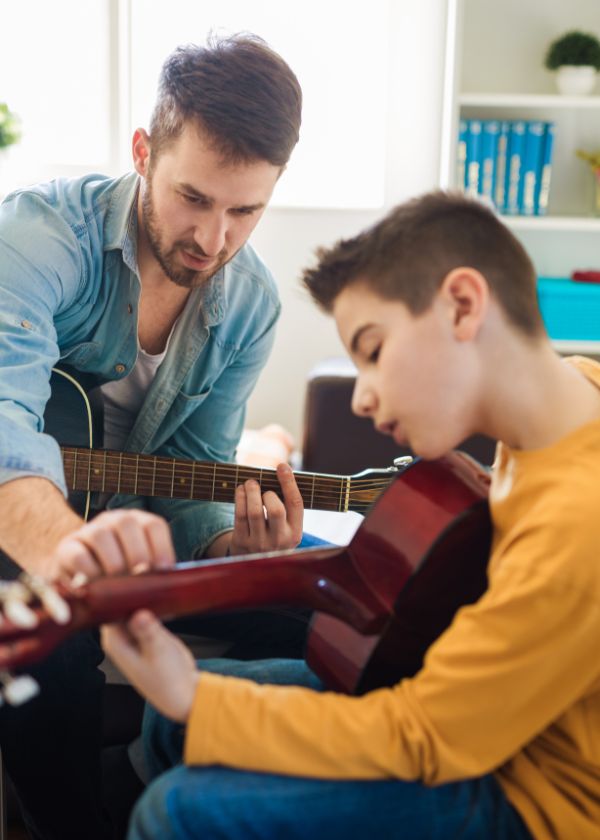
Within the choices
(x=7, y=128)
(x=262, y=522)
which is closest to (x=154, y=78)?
(x=7, y=128)

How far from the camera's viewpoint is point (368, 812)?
35.3 inches

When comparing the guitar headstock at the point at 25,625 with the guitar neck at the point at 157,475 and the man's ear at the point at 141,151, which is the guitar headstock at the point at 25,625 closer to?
the guitar neck at the point at 157,475

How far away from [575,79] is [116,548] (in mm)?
2760

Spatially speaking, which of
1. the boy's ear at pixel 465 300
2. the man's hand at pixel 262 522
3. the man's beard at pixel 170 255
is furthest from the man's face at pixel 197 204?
the boy's ear at pixel 465 300

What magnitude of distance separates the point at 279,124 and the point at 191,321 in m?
0.40

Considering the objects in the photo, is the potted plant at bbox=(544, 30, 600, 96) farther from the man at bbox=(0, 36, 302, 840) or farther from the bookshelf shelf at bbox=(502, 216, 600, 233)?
the man at bbox=(0, 36, 302, 840)

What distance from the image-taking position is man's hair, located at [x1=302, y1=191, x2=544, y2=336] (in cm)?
100

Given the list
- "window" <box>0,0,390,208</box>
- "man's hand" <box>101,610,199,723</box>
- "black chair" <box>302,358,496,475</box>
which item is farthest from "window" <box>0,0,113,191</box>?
"man's hand" <box>101,610,199,723</box>

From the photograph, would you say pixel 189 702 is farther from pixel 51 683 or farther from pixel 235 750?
pixel 51 683

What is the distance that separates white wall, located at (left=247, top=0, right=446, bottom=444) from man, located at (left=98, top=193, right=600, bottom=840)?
91.9 inches

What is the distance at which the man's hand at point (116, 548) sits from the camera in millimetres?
899

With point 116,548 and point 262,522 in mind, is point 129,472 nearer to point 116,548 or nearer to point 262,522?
point 262,522

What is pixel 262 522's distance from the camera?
5.13 feet

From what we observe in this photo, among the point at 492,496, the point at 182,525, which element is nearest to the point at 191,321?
→ the point at 182,525
